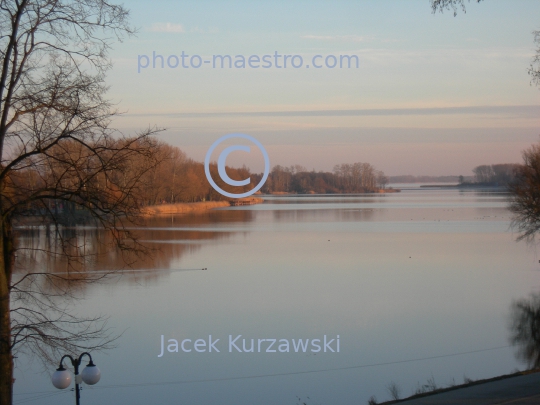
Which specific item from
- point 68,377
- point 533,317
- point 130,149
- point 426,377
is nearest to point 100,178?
point 130,149

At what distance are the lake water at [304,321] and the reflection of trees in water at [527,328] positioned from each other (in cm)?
26

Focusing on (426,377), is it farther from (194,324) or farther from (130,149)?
(130,149)

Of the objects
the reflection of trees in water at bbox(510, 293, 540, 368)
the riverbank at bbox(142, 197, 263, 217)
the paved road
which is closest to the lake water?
the reflection of trees in water at bbox(510, 293, 540, 368)

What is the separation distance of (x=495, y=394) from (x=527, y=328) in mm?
7577

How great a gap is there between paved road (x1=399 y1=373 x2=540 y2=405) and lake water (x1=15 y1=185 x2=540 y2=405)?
184 centimetres

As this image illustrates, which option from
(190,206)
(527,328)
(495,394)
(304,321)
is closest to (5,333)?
(495,394)

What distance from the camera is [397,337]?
12.4 metres

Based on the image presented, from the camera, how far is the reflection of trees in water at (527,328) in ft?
38.7

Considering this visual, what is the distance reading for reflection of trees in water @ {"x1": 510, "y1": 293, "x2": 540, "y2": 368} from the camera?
38.7 feet

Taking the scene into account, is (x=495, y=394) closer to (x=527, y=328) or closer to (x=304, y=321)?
(x=304, y=321)

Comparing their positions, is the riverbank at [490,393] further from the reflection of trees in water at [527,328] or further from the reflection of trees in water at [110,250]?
the reflection of trees in water at [110,250]

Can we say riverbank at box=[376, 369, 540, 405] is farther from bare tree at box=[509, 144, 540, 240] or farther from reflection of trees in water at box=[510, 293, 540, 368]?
bare tree at box=[509, 144, 540, 240]

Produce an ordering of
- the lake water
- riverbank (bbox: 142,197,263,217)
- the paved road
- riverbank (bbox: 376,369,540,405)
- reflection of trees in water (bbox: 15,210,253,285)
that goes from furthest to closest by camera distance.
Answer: riverbank (bbox: 142,197,263,217) → reflection of trees in water (bbox: 15,210,253,285) → the lake water → riverbank (bbox: 376,369,540,405) → the paved road

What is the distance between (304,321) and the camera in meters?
13.4
